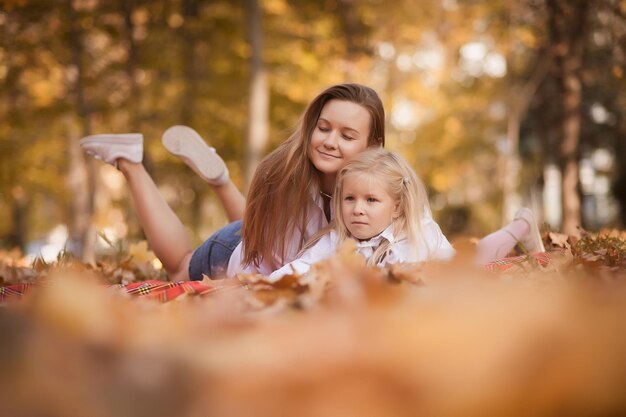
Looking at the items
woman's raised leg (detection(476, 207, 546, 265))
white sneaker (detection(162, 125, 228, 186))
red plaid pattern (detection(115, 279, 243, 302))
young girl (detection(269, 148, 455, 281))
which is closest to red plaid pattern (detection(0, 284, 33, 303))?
red plaid pattern (detection(115, 279, 243, 302))

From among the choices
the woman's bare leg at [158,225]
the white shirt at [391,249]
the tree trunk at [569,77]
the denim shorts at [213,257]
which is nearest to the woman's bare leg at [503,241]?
the white shirt at [391,249]

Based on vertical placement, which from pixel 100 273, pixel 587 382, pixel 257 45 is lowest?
pixel 100 273

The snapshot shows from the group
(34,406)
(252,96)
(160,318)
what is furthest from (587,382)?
(252,96)

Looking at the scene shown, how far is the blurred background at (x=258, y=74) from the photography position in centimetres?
856

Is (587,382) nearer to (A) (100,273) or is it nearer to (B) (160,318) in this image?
(B) (160,318)

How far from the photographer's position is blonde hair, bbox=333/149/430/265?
9.77ft

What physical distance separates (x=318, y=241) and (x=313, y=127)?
2.20 feet

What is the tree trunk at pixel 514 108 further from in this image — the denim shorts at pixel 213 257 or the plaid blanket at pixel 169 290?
the plaid blanket at pixel 169 290

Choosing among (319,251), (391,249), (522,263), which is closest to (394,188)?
(391,249)

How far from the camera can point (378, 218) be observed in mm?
2975

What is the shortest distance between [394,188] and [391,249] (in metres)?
0.31

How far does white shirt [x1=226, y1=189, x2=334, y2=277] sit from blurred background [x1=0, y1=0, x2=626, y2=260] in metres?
3.70

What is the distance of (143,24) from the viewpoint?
9.20 m

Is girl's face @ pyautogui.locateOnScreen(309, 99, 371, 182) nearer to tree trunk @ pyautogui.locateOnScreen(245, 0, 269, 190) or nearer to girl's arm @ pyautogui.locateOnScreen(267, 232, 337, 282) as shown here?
girl's arm @ pyautogui.locateOnScreen(267, 232, 337, 282)
